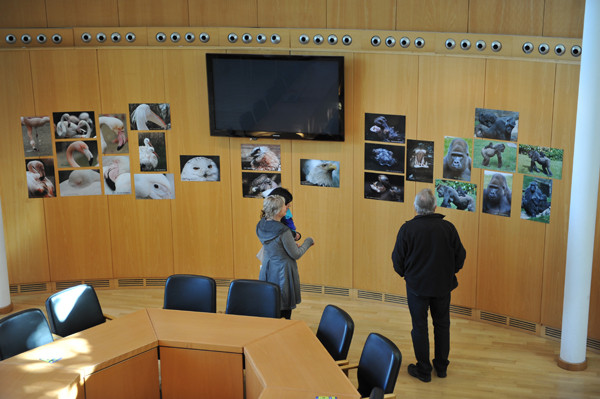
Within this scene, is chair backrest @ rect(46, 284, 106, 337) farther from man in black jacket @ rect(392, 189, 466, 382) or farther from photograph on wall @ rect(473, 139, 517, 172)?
photograph on wall @ rect(473, 139, 517, 172)

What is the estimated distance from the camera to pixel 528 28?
7000 mm

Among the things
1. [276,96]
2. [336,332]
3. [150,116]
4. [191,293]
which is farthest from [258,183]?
[336,332]

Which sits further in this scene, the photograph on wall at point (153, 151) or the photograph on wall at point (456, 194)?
the photograph on wall at point (153, 151)

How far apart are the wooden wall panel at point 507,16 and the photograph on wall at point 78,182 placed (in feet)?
16.3

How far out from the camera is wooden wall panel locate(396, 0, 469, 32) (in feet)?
24.2

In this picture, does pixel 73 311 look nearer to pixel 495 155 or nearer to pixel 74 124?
pixel 74 124

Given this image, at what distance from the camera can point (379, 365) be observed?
5.07 meters

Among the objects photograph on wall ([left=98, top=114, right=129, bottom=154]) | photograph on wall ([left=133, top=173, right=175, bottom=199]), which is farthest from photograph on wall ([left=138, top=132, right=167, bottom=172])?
photograph on wall ([left=98, top=114, right=129, bottom=154])

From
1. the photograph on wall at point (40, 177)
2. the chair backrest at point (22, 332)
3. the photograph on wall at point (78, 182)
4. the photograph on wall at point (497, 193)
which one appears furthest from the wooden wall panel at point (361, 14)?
the chair backrest at point (22, 332)

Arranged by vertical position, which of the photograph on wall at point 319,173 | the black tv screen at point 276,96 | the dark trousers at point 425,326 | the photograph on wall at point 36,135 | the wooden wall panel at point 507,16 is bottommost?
the dark trousers at point 425,326

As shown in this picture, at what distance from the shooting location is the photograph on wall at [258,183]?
8547 millimetres

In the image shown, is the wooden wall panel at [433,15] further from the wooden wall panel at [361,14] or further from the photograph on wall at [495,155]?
the photograph on wall at [495,155]

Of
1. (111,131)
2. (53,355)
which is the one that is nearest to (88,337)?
(53,355)

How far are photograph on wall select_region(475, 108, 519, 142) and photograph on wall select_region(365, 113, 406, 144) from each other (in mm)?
885
